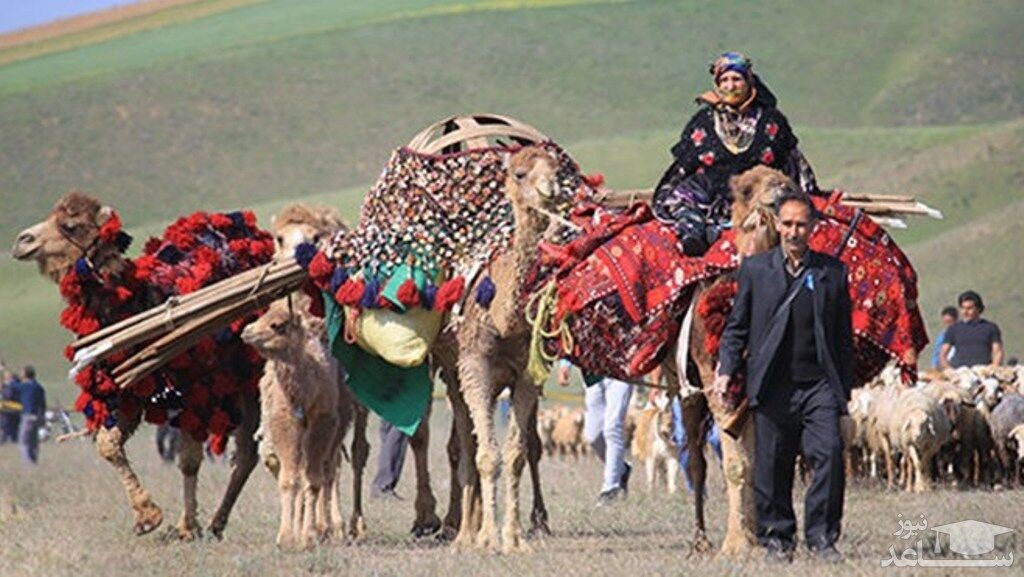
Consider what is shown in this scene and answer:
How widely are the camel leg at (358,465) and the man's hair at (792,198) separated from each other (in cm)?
496

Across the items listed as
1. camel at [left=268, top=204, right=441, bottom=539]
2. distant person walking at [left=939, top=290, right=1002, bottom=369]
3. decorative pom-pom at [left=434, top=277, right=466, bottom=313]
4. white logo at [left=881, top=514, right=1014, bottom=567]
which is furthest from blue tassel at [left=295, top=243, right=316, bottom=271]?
distant person walking at [left=939, top=290, right=1002, bottom=369]

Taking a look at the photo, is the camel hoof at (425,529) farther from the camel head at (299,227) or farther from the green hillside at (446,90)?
the green hillside at (446,90)

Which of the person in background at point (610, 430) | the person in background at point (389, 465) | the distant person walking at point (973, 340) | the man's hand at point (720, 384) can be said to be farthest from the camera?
the distant person walking at point (973, 340)

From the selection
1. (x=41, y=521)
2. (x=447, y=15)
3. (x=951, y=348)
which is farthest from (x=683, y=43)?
(x=41, y=521)

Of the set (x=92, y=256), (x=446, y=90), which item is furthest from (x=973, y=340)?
(x=446, y=90)

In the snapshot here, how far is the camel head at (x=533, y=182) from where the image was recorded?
14500mm

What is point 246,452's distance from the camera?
17.4 meters

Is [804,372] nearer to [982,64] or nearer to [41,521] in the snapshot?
[41,521]

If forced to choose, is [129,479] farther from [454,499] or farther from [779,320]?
[779,320]

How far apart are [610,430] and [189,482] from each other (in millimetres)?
4524

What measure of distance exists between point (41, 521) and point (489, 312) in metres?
5.26

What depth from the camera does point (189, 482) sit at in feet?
55.9

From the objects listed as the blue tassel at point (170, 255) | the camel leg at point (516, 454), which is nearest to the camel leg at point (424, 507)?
the camel leg at point (516, 454)

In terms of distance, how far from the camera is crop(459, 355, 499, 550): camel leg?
1449 cm
